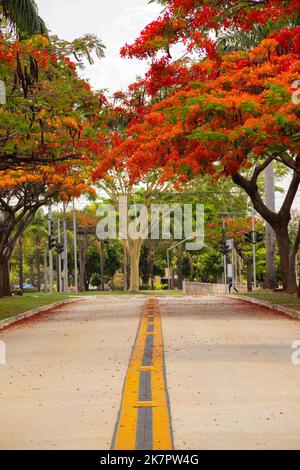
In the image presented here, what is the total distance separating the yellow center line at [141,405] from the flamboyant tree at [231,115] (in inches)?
373

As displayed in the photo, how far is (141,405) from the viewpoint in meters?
10.8

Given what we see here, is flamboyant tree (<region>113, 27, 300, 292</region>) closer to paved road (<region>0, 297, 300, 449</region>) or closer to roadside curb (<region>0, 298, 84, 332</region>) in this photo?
paved road (<region>0, 297, 300, 449</region>)

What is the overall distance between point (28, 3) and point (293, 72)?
9240mm

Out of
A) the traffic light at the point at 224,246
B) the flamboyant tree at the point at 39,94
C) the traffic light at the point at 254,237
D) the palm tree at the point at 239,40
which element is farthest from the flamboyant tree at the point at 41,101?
the traffic light at the point at 224,246

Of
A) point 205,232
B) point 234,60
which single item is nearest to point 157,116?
point 234,60

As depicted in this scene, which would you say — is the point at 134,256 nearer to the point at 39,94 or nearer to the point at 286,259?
the point at 286,259

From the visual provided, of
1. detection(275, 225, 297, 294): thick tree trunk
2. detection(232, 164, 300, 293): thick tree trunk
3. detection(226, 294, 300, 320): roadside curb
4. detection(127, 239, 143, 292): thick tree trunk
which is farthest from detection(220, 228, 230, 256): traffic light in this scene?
detection(232, 164, 300, 293): thick tree trunk

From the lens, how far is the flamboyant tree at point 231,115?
2561cm

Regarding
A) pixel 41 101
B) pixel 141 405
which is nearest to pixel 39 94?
pixel 41 101

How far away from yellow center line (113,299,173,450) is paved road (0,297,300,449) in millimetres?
100

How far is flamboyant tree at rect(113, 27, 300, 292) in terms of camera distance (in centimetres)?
2561

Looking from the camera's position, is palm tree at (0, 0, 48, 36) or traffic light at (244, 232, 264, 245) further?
traffic light at (244, 232, 264, 245)

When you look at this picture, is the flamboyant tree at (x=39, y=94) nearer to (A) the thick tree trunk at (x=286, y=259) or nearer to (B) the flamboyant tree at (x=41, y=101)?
(B) the flamboyant tree at (x=41, y=101)
